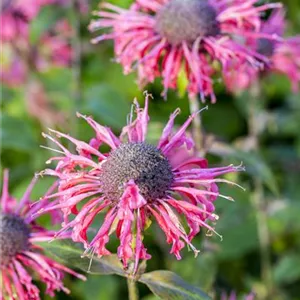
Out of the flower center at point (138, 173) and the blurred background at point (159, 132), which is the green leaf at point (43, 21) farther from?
the flower center at point (138, 173)

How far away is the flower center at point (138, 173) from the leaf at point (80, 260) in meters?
0.18

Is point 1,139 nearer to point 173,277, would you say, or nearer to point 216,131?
point 173,277

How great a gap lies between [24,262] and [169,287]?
401 millimetres

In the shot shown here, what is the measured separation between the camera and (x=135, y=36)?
7.64 feet

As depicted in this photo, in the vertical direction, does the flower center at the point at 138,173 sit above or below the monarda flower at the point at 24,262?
above

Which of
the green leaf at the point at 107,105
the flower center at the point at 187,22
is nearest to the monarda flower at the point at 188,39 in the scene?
the flower center at the point at 187,22

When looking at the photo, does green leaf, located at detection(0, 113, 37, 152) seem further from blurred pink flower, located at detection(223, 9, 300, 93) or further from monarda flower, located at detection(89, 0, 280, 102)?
blurred pink flower, located at detection(223, 9, 300, 93)

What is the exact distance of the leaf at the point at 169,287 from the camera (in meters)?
1.70

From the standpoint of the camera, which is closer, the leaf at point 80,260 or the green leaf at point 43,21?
the leaf at point 80,260

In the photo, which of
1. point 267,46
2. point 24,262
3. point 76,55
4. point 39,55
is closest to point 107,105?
point 76,55

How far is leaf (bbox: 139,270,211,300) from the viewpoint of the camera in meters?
1.70

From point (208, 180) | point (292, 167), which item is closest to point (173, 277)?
point (208, 180)

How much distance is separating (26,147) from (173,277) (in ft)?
4.39

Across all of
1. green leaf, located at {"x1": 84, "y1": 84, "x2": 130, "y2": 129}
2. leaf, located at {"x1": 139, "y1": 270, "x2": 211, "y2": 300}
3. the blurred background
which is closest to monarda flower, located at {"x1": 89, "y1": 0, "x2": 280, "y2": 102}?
the blurred background
